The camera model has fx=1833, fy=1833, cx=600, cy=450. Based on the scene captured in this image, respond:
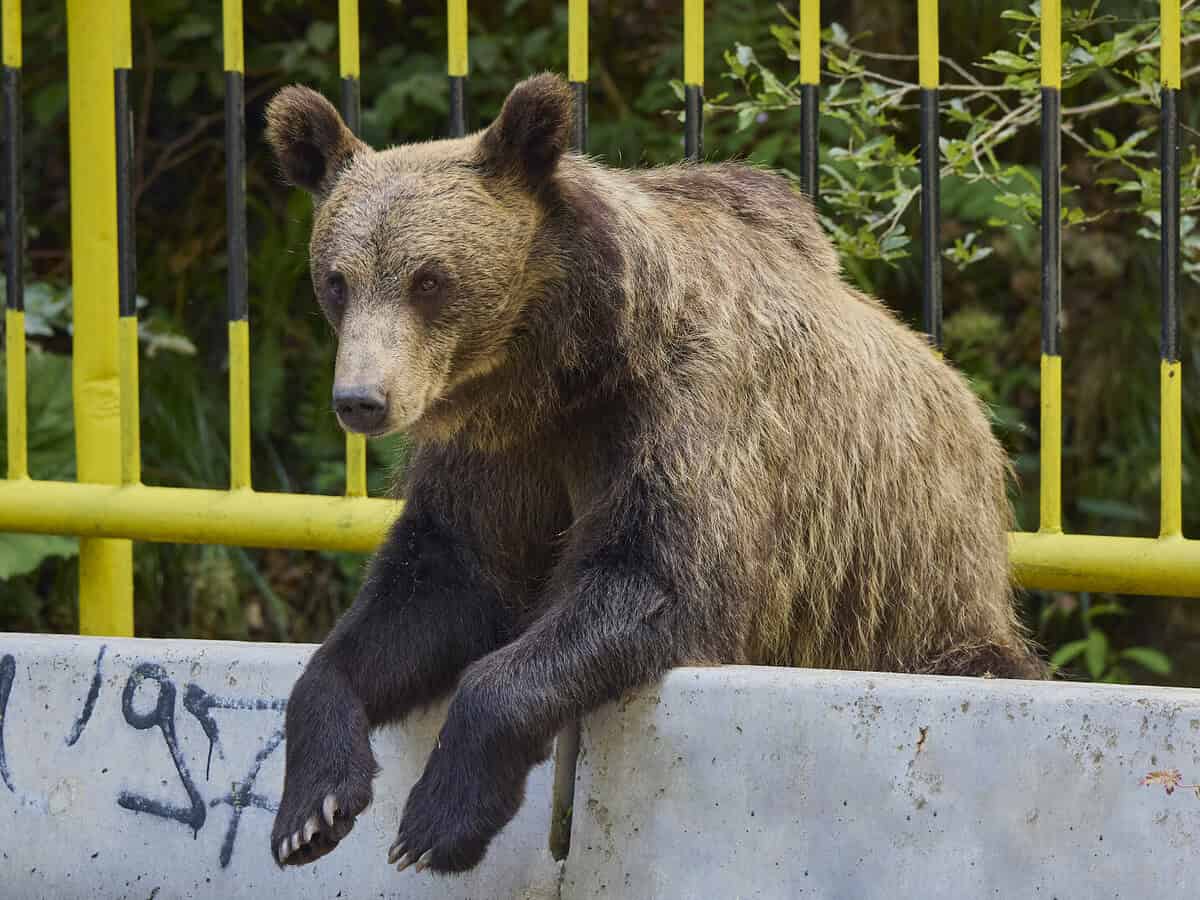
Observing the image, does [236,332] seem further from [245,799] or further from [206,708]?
[245,799]

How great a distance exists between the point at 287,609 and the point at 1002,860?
15.1 ft

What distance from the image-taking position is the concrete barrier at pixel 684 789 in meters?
2.66

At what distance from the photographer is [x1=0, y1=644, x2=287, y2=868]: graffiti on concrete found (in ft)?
10.7

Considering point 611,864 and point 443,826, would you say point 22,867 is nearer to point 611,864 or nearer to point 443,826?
point 443,826

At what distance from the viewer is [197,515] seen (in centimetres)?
432

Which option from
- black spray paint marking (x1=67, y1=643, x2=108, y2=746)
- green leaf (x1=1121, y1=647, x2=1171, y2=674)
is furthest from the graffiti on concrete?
green leaf (x1=1121, y1=647, x2=1171, y2=674)

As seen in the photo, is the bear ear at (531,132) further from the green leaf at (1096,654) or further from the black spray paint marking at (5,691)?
the green leaf at (1096,654)

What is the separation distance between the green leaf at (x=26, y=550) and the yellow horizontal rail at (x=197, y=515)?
932mm

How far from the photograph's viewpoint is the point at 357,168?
3455 mm

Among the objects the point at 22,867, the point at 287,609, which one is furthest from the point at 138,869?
the point at 287,609

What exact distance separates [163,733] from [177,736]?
0.09 feet

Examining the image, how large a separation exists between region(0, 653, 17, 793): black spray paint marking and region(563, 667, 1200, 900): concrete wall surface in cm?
109

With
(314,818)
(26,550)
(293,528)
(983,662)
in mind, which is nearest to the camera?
(314,818)

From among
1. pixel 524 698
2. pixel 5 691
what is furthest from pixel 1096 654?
pixel 5 691
